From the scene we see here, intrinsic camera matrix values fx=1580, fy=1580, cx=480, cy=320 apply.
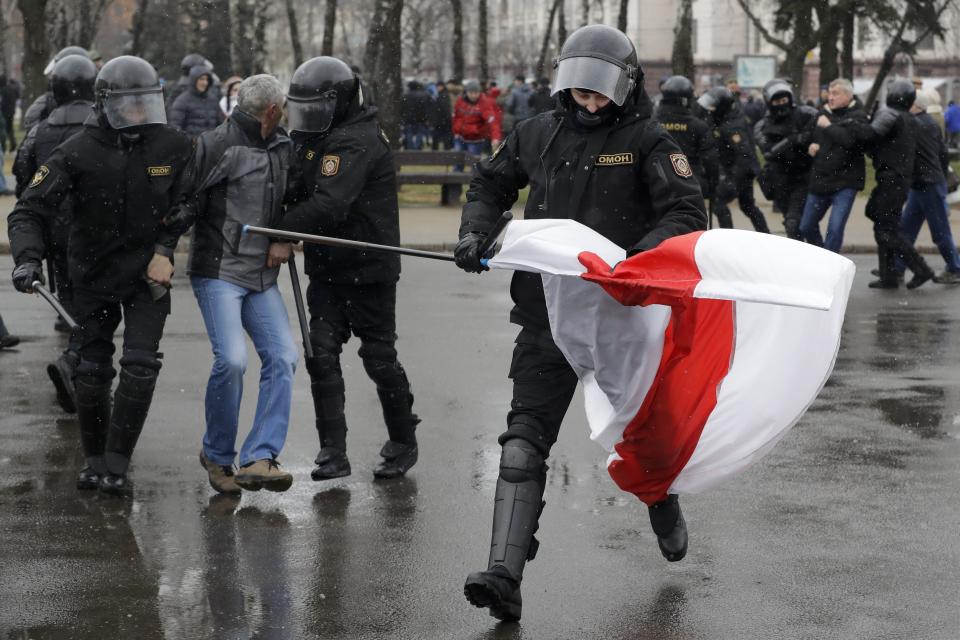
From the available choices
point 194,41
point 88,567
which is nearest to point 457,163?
point 194,41

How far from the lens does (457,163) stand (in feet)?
73.0

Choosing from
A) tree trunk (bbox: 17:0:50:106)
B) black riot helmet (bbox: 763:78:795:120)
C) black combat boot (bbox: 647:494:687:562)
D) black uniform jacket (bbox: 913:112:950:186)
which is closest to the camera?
black combat boot (bbox: 647:494:687:562)

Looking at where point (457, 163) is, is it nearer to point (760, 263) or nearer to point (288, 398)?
point (288, 398)

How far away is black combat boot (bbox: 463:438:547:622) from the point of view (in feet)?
15.6

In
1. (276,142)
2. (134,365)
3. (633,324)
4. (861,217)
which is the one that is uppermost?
(276,142)

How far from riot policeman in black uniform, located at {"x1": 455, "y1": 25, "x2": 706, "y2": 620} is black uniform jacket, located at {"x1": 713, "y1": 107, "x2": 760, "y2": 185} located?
1081cm

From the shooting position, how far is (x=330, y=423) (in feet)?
21.9

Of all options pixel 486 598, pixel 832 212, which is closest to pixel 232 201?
pixel 486 598

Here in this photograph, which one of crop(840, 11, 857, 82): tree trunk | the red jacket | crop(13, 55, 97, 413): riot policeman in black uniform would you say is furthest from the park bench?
crop(840, 11, 857, 82): tree trunk

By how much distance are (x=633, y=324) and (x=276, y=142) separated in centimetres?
211

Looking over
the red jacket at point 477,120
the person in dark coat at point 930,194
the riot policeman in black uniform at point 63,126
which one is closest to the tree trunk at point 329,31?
the red jacket at point 477,120

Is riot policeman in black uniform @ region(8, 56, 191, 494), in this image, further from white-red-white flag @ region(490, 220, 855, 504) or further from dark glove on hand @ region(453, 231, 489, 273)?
white-red-white flag @ region(490, 220, 855, 504)

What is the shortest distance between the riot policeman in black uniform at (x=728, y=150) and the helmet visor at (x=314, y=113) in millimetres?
9709

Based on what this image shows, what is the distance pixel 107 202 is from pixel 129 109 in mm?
380
